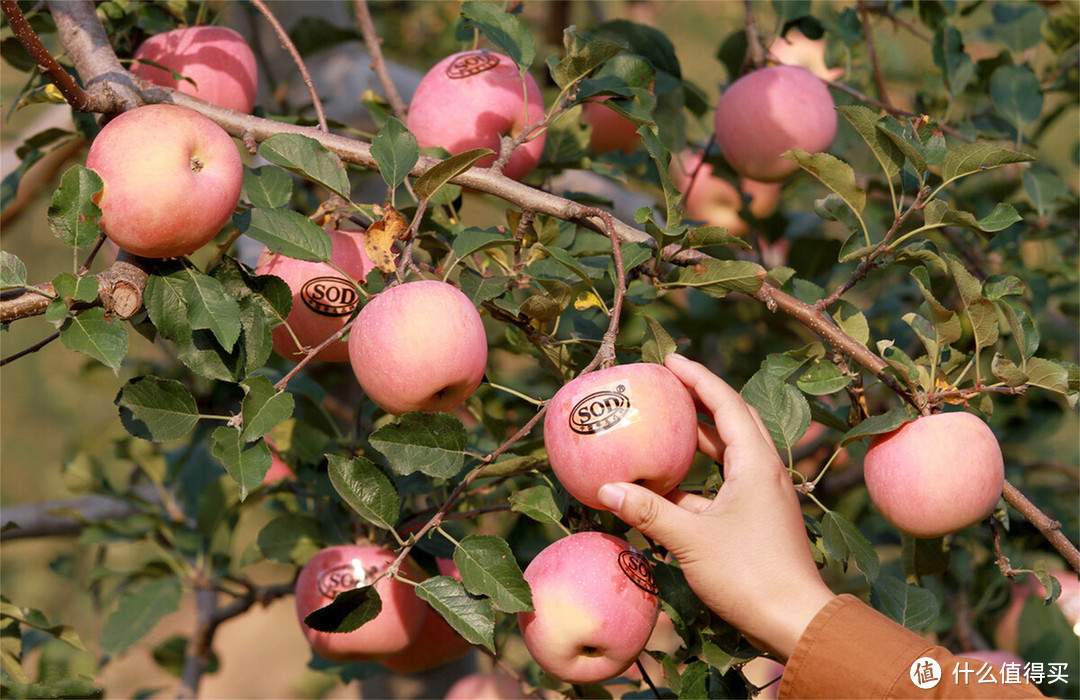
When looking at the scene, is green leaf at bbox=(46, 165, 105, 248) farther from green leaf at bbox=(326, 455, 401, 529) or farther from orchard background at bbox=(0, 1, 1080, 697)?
green leaf at bbox=(326, 455, 401, 529)

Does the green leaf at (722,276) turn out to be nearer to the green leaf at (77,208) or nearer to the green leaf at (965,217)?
the green leaf at (965,217)

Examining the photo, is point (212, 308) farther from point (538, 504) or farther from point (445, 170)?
point (538, 504)

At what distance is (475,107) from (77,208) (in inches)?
17.0

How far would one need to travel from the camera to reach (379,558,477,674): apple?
1048mm

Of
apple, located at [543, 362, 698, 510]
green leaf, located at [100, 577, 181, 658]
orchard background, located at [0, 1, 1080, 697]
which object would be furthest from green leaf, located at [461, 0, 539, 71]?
green leaf, located at [100, 577, 181, 658]

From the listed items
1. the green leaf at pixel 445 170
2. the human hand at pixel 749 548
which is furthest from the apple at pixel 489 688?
the green leaf at pixel 445 170

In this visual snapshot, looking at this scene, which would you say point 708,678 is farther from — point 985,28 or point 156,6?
point 985,28

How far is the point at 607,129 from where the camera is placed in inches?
54.1

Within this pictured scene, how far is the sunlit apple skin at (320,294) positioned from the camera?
0.84 meters

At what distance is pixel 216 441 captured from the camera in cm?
72

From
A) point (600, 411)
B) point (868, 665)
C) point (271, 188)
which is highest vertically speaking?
point (271, 188)

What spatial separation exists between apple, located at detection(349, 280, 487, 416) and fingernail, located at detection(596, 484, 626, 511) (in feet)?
0.50

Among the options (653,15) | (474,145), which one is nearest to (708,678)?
(474,145)

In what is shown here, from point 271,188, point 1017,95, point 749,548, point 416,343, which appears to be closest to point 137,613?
point 271,188
